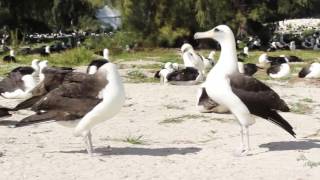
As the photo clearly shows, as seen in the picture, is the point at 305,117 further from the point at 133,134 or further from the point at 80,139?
the point at 80,139

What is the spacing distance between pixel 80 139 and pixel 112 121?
2246mm

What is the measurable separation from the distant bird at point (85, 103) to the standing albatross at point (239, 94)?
1500mm

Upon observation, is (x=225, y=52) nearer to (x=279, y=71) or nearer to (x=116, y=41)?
(x=279, y=71)

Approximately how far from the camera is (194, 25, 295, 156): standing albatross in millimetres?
9797

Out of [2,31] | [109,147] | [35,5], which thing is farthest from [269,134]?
[2,31]

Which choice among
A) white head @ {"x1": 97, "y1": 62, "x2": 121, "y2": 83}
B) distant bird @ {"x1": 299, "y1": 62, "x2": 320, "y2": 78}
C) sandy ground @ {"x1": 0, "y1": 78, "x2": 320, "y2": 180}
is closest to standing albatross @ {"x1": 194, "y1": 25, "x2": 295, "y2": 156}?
sandy ground @ {"x1": 0, "y1": 78, "x2": 320, "y2": 180}

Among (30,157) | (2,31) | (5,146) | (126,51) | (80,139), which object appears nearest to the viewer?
(30,157)

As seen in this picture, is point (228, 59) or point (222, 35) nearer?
point (228, 59)

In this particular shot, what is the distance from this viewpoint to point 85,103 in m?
9.36

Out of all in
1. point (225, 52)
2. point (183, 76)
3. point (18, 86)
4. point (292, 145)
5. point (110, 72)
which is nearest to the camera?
point (110, 72)

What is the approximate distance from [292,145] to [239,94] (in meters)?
1.54

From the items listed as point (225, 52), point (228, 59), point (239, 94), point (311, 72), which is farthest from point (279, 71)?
point (239, 94)

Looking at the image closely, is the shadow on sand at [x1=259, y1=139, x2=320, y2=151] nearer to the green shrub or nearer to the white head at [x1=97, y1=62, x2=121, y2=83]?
the white head at [x1=97, y1=62, x2=121, y2=83]

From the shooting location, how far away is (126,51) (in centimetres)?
3888
